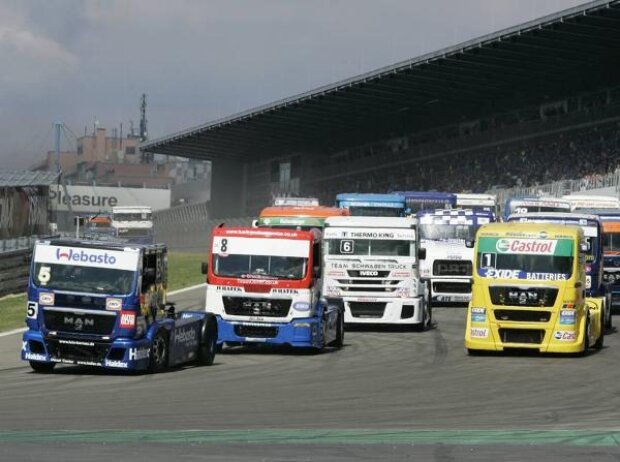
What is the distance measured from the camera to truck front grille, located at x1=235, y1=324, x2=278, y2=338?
77.4ft

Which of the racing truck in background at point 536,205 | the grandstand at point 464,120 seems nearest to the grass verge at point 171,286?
the racing truck in background at point 536,205

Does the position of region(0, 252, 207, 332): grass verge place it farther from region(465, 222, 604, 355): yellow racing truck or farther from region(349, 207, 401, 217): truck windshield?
region(465, 222, 604, 355): yellow racing truck

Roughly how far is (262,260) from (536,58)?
126ft

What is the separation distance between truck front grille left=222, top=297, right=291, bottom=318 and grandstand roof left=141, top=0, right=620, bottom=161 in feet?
101

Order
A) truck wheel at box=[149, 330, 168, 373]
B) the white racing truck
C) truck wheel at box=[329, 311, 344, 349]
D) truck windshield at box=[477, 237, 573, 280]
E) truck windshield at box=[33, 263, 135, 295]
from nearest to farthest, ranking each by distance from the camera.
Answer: truck windshield at box=[33, 263, 135, 295] < truck wheel at box=[149, 330, 168, 373] < truck windshield at box=[477, 237, 573, 280] < truck wheel at box=[329, 311, 344, 349] < the white racing truck

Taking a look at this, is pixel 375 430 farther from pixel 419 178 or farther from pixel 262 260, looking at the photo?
pixel 419 178

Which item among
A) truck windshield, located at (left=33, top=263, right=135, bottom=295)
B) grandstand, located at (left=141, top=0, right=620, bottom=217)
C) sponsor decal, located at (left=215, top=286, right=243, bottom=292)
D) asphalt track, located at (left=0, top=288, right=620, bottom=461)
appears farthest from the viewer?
grandstand, located at (left=141, top=0, right=620, bottom=217)

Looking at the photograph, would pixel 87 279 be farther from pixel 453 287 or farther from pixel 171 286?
pixel 171 286

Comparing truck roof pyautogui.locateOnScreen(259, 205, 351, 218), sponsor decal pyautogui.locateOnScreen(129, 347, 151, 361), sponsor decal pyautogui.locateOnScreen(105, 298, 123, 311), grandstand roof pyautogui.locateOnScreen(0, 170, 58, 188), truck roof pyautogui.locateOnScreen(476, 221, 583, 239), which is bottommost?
sponsor decal pyautogui.locateOnScreen(129, 347, 151, 361)

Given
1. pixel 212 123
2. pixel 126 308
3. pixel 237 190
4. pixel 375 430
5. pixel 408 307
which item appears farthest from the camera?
pixel 237 190

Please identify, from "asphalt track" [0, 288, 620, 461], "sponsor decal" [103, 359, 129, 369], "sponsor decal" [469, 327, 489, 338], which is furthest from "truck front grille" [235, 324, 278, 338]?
"sponsor decal" [103, 359, 129, 369]

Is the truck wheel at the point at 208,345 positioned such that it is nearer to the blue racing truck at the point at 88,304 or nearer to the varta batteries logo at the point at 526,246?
→ the blue racing truck at the point at 88,304

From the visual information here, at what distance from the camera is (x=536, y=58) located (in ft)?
195

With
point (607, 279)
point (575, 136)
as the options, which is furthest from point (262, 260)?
point (575, 136)
